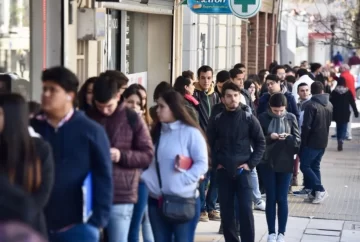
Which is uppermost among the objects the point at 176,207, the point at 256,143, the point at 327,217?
the point at 256,143

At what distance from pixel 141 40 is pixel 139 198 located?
877 cm

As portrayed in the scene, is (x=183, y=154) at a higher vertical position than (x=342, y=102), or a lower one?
higher

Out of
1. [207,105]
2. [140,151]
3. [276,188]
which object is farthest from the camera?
[207,105]

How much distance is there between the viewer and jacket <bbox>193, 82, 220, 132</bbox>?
36.7ft

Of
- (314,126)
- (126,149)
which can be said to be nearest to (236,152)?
(126,149)

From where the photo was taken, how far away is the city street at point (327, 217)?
10.7 meters

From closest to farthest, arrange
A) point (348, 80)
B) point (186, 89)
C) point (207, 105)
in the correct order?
point (186, 89) < point (207, 105) < point (348, 80)

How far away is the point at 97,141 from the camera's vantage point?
18.9ft

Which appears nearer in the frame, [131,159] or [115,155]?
[115,155]

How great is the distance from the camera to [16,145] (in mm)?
4871

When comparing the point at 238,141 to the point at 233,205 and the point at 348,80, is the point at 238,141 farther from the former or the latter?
the point at 348,80

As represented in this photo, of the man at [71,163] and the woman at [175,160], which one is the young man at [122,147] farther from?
the man at [71,163]

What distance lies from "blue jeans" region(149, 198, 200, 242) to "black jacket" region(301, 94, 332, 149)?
19.3 ft

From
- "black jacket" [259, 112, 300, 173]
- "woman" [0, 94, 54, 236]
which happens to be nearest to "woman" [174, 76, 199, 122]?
"black jacket" [259, 112, 300, 173]
